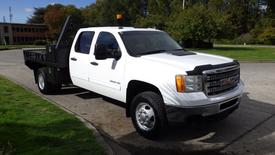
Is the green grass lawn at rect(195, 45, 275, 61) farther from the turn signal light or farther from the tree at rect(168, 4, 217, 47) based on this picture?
the turn signal light

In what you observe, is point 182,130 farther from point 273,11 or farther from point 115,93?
point 273,11

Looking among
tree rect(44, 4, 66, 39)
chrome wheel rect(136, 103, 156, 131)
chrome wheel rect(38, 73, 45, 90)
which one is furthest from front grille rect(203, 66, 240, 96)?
tree rect(44, 4, 66, 39)

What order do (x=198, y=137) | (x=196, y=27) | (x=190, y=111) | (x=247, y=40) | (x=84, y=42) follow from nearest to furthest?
(x=190, y=111), (x=198, y=137), (x=84, y=42), (x=196, y=27), (x=247, y=40)

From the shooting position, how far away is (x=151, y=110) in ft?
18.5

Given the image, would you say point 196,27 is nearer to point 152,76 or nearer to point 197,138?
point 197,138

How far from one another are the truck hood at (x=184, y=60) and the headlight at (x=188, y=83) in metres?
0.16

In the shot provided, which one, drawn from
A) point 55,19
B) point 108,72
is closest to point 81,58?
point 108,72

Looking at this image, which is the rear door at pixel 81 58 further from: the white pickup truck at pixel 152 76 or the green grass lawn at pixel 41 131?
the green grass lawn at pixel 41 131

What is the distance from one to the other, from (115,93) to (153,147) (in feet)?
5.29

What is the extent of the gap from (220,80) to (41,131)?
3.17 m

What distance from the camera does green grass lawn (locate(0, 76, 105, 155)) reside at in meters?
4.96

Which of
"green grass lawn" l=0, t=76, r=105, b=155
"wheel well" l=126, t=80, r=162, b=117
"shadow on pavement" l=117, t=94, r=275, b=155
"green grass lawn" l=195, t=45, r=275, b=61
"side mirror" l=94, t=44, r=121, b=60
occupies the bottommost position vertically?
"shadow on pavement" l=117, t=94, r=275, b=155

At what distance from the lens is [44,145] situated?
512 cm

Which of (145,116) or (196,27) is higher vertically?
(196,27)
